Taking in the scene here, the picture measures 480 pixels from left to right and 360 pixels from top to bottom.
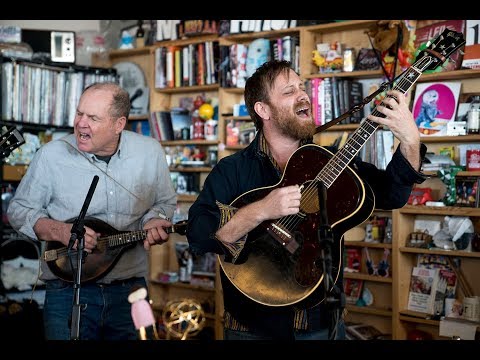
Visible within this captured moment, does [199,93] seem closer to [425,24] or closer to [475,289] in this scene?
[425,24]

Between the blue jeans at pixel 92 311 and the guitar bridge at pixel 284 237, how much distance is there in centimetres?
77

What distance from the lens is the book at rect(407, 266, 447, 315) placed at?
382 cm

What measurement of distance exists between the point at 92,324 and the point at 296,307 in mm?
974

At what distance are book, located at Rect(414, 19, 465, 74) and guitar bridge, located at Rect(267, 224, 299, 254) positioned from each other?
6.80 ft

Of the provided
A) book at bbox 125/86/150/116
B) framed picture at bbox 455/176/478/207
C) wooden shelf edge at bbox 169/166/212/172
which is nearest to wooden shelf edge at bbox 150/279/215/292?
wooden shelf edge at bbox 169/166/212/172

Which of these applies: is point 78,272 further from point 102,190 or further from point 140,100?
point 140,100

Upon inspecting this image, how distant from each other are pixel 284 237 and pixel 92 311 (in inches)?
37.6

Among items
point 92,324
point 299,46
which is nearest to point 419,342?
point 92,324

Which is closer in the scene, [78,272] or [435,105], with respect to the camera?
[78,272]

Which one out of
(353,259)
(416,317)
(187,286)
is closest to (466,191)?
(416,317)

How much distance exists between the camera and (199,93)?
517 cm

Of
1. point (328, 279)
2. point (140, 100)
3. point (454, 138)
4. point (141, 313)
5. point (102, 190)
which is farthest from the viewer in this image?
point (140, 100)

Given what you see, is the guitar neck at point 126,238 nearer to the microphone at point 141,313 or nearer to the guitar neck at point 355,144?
the guitar neck at point 355,144

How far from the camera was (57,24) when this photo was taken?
18.0ft
